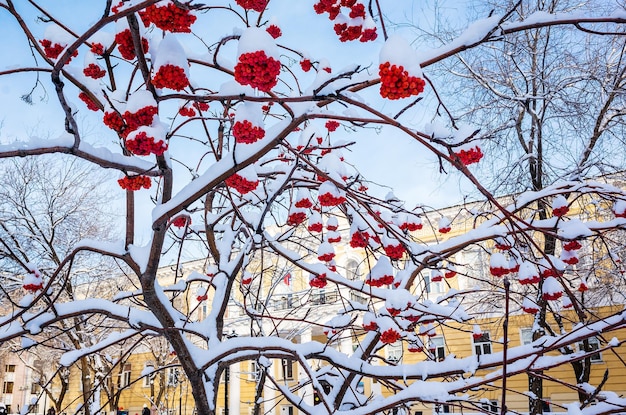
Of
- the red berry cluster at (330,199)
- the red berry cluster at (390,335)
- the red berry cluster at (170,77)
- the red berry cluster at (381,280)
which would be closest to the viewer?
the red berry cluster at (170,77)

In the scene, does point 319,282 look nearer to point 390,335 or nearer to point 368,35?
point 390,335

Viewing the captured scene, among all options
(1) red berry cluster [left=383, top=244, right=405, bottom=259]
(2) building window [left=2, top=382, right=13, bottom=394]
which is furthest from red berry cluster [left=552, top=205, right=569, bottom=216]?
(2) building window [left=2, top=382, right=13, bottom=394]

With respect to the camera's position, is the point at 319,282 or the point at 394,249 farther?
the point at 319,282

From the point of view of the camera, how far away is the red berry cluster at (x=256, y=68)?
1873 mm

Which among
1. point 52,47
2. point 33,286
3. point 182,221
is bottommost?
point 33,286

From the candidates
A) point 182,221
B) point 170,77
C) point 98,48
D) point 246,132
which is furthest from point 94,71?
point 182,221

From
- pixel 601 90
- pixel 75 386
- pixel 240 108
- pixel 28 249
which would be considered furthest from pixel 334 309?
pixel 75 386

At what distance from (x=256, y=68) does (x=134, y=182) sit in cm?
120

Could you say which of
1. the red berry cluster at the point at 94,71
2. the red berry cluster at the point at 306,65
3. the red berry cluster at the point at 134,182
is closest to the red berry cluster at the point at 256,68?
the red berry cluster at the point at 134,182

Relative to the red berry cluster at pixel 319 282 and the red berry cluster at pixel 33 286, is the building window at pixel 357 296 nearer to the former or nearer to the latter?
the red berry cluster at pixel 319 282

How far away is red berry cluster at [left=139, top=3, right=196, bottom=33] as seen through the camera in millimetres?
2105

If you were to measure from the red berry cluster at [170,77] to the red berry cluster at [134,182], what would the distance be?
29.1 inches

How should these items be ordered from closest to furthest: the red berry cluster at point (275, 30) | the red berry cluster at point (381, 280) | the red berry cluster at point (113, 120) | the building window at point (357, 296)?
1. the red berry cluster at point (113, 120)
2. the red berry cluster at point (275, 30)
3. the red berry cluster at point (381, 280)
4. the building window at point (357, 296)

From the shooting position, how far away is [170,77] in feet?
6.86
